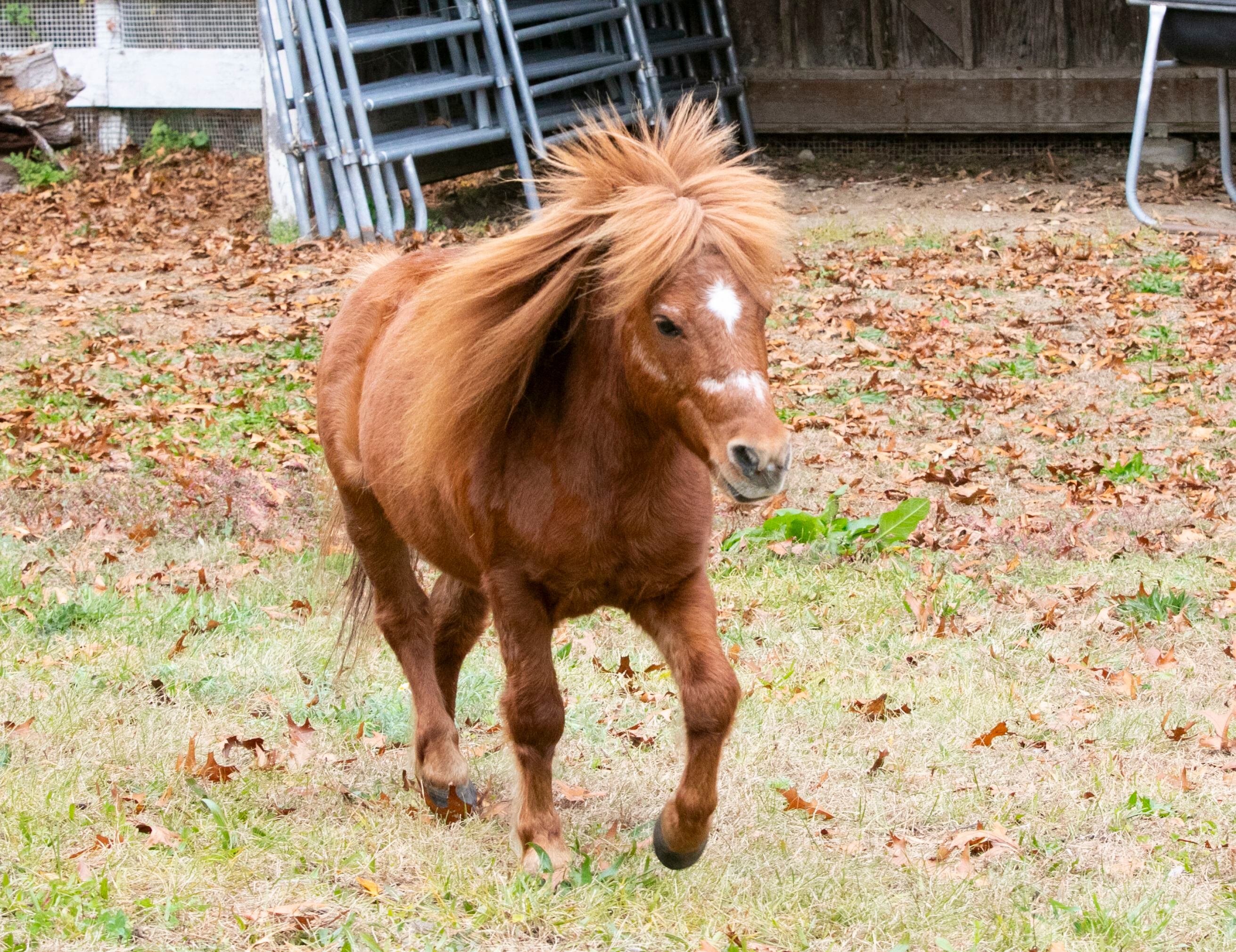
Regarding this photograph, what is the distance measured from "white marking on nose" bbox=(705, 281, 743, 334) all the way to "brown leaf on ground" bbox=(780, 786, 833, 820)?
1.55 metres

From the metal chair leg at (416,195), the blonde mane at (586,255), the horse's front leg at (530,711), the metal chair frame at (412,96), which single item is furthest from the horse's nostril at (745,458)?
the metal chair leg at (416,195)

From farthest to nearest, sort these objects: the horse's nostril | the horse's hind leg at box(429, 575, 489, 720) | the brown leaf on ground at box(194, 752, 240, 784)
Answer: the horse's hind leg at box(429, 575, 489, 720) < the brown leaf on ground at box(194, 752, 240, 784) < the horse's nostril

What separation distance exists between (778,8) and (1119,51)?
12.6ft

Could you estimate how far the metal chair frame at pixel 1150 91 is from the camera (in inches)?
384

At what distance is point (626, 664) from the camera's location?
16.3 ft

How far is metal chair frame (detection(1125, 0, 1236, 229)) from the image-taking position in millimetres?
9742

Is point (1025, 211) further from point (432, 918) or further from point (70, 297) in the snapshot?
point (432, 918)

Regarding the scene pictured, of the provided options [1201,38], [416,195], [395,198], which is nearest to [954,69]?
[1201,38]

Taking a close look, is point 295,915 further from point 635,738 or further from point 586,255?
point 586,255

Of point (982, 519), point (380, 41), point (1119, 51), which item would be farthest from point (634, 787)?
point (1119, 51)

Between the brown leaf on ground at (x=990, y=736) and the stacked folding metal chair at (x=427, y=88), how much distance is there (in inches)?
273

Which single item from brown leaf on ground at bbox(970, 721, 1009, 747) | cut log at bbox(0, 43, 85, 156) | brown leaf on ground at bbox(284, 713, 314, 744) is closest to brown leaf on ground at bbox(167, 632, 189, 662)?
brown leaf on ground at bbox(284, 713, 314, 744)

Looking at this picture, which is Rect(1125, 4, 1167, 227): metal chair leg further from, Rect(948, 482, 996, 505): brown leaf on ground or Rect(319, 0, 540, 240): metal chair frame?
Rect(948, 482, 996, 505): brown leaf on ground

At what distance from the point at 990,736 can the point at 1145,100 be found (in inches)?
310
